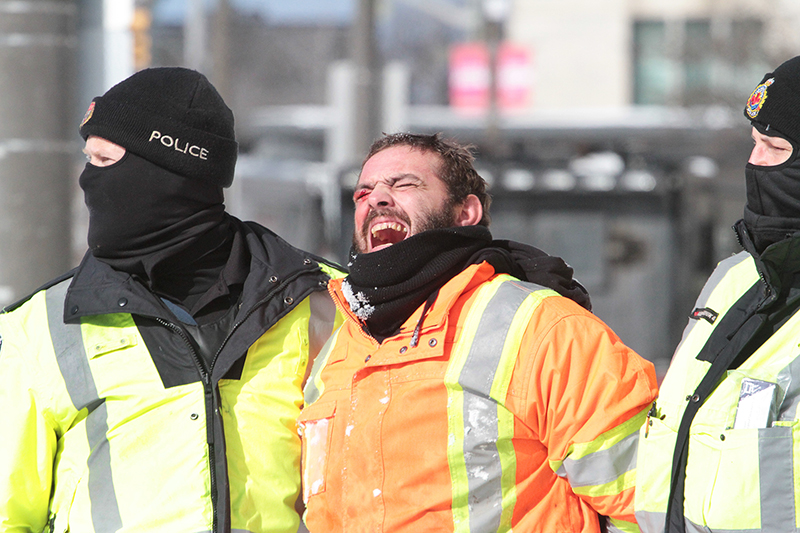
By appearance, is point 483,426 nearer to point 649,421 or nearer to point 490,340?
point 490,340

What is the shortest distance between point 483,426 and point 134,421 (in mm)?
917

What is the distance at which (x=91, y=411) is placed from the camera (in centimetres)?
259

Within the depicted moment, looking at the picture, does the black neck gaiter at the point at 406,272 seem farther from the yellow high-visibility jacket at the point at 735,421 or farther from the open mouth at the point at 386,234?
the yellow high-visibility jacket at the point at 735,421

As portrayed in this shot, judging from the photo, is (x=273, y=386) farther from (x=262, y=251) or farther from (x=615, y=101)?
(x=615, y=101)

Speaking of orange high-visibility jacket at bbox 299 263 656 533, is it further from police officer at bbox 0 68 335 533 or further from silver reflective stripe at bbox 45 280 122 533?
silver reflective stripe at bbox 45 280 122 533

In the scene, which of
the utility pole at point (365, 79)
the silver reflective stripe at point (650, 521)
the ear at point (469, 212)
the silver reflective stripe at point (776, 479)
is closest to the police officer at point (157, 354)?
the ear at point (469, 212)

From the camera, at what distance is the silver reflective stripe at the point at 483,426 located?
2393 mm

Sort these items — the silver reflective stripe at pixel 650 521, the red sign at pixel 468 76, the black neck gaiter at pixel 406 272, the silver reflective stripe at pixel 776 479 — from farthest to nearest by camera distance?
the red sign at pixel 468 76 < the black neck gaiter at pixel 406 272 < the silver reflective stripe at pixel 650 521 < the silver reflective stripe at pixel 776 479

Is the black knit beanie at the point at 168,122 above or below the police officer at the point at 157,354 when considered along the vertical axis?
above

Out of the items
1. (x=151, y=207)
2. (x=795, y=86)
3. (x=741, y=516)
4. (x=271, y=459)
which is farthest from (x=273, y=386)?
(x=795, y=86)

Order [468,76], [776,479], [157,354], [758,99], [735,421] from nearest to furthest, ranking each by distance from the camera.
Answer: [776,479]
[735,421]
[758,99]
[157,354]
[468,76]

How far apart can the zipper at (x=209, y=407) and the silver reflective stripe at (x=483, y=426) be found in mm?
655

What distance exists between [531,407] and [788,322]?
0.64 metres

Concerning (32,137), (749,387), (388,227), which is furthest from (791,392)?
(32,137)
